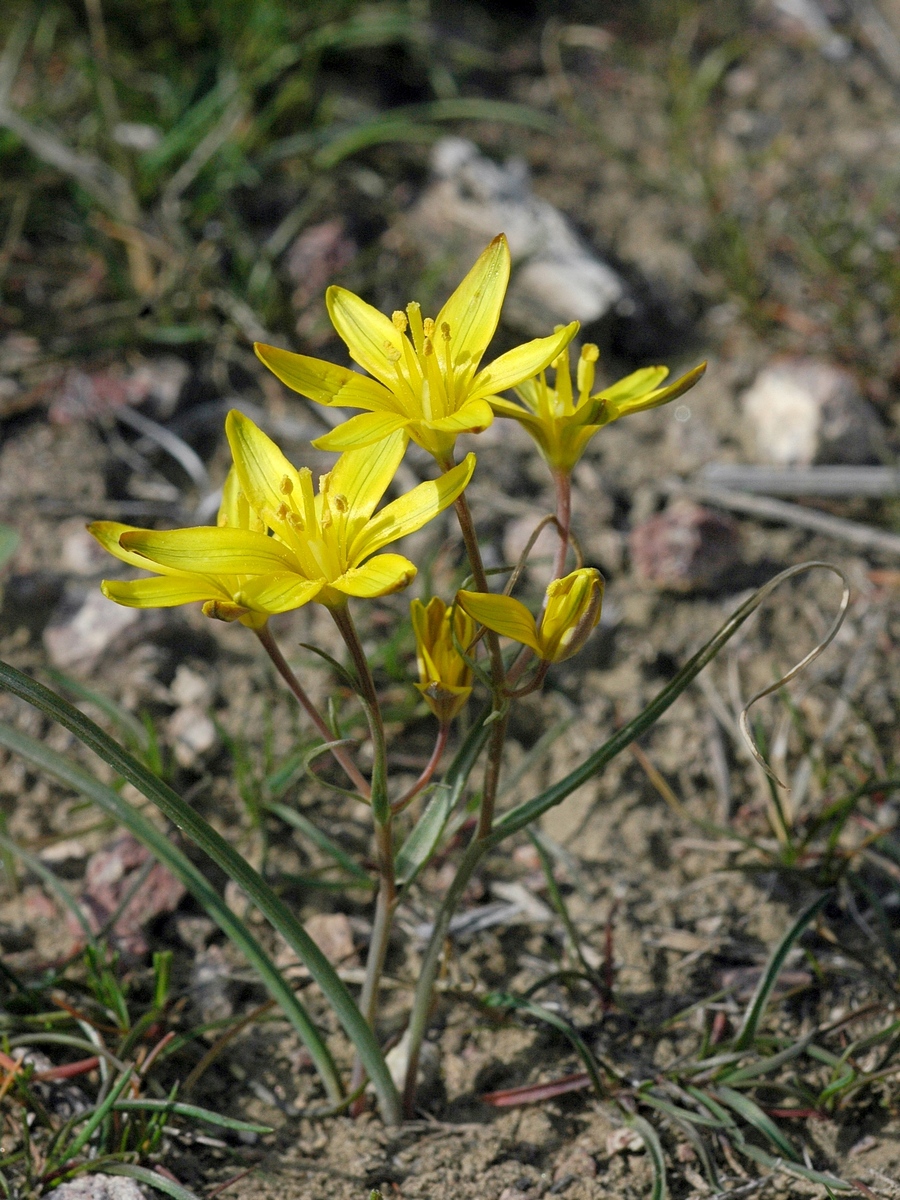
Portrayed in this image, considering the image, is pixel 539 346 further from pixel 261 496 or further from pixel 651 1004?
pixel 651 1004

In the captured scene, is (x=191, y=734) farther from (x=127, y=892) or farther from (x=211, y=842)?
(x=211, y=842)

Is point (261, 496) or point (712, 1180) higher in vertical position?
point (261, 496)

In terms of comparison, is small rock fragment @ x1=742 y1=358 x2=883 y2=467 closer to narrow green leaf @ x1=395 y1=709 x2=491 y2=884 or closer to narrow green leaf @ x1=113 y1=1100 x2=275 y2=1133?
narrow green leaf @ x1=395 y1=709 x2=491 y2=884

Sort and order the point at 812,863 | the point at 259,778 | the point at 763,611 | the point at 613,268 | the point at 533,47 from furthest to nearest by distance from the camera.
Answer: the point at 533,47 → the point at 613,268 → the point at 763,611 → the point at 259,778 → the point at 812,863

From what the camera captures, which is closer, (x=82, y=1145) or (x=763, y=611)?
(x=82, y=1145)

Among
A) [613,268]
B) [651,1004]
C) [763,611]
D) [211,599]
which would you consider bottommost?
[651,1004]

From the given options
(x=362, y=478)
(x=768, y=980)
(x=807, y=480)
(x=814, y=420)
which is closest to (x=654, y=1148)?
(x=768, y=980)

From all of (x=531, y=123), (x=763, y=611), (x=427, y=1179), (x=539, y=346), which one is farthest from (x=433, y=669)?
(x=531, y=123)
